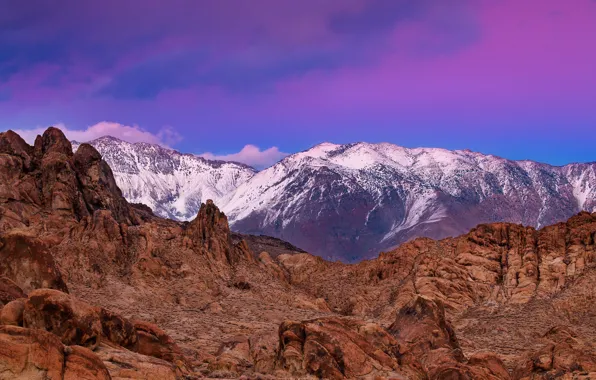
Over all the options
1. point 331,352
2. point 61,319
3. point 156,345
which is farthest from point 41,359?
point 331,352

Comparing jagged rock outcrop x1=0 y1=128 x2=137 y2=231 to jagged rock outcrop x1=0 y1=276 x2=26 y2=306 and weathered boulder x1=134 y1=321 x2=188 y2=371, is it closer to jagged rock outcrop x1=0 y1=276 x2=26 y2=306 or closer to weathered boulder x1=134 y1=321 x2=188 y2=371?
jagged rock outcrop x1=0 y1=276 x2=26 y2=306

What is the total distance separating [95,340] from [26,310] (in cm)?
398

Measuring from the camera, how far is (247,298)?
91688mm

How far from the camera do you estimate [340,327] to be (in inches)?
1977

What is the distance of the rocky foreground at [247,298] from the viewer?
3853cm

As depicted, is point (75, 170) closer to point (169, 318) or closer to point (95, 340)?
point (169, 318)

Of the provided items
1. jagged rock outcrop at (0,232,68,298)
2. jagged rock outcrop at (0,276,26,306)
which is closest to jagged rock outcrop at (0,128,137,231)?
jagged rock outcrop at (0,232,68,298)

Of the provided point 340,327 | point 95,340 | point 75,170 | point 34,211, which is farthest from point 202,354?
point 75,170

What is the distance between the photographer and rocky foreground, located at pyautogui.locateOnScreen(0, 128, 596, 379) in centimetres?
3853

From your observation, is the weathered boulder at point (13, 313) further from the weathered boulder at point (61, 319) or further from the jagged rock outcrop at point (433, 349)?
the jagged rock outcrop at point (433, 349)

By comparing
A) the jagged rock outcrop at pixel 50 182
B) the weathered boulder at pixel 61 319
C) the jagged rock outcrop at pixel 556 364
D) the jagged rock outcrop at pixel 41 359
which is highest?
the jagged rock outcrop at pixel 50 182

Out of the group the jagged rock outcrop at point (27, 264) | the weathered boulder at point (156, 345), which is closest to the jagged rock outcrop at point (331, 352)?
the weathered boulder at point (156, 345)

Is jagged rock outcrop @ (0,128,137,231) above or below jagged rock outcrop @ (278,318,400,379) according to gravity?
above

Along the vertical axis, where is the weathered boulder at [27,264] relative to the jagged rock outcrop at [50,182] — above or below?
below
